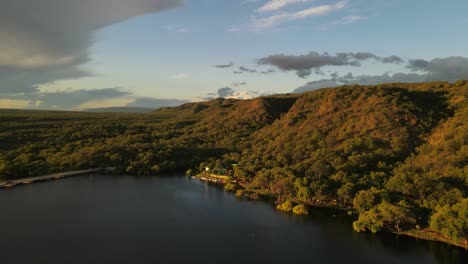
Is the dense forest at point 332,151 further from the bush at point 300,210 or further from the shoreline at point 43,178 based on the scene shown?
the bush at point 300,210

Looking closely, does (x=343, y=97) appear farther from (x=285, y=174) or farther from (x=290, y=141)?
(x=285, y=174)

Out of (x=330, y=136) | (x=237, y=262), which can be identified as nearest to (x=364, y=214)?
(x=237, y=262)

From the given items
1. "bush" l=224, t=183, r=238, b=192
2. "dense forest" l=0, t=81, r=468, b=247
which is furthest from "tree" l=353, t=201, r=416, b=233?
"bush" l=224, t=183, r=238, b=192

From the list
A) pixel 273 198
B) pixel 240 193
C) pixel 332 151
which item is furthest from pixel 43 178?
pixel 332 151

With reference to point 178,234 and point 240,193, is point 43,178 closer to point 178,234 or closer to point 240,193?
point 240,193

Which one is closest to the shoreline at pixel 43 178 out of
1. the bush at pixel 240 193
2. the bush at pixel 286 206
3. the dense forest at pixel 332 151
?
the dense forest at pixel 332 151

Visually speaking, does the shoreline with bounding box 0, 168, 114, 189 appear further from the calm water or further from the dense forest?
the calm water
